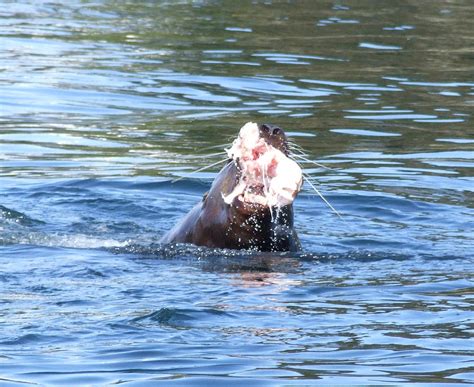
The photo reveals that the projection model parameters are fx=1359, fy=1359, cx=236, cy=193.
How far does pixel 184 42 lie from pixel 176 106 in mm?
4423

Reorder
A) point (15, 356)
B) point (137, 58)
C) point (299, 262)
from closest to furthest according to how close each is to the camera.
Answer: point (15, 356) → point (299, 262) → point (137, 58)

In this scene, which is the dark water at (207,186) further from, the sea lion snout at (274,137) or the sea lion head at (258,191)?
the sea lion snout at (274,137)

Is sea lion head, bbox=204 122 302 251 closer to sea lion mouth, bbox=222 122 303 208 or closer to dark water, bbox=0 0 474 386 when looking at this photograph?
sea lion mouth, bbox=222 122 303 208

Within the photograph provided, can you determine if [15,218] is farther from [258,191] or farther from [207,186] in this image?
[258,191]

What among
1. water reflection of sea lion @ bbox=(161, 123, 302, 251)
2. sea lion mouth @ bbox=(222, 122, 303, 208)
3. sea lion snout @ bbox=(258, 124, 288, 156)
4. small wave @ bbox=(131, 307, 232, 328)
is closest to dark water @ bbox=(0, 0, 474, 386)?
small wave @ bbox=(131, 307, 232, 328)

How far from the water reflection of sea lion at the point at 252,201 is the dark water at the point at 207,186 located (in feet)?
0.38

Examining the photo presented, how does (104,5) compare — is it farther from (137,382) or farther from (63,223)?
(137,382)

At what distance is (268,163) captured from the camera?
25.3ft

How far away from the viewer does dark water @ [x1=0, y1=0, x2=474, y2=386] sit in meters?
6.25

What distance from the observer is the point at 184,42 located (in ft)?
64.2

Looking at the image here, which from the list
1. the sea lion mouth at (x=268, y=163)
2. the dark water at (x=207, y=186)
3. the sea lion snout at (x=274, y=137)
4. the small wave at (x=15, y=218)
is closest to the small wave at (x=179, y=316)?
the dark water at (x=207, y=186)

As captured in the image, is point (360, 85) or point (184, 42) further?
point (184, 42)

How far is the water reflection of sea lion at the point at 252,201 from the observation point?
770 cm

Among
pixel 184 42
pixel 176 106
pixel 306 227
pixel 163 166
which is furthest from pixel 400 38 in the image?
pixel 306 227
